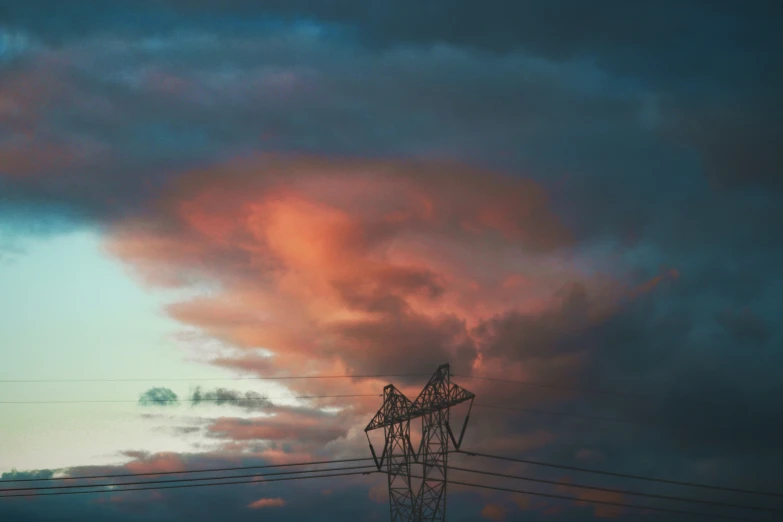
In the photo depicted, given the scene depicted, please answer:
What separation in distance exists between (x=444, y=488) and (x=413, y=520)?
16.5ft

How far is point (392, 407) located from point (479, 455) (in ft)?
38.8

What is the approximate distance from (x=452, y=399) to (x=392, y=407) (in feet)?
26.2

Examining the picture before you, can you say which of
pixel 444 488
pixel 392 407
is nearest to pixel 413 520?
pixel 444 488

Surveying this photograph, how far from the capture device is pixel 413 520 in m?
106

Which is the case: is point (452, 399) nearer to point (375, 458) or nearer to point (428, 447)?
point (428, 447)

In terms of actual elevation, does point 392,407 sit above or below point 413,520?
above

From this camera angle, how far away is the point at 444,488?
349ft

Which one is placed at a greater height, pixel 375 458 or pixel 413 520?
pixel 375 458

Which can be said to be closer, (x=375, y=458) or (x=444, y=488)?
(x=444, y=488)

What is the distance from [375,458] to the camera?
113 meters

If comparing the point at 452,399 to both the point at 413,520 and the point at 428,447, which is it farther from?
the point at 413,520

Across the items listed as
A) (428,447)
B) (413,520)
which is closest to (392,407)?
(428,447)

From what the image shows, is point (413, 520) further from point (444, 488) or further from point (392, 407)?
point (392, 407)

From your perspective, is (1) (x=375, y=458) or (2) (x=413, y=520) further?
(1) (x=375, y=458)
